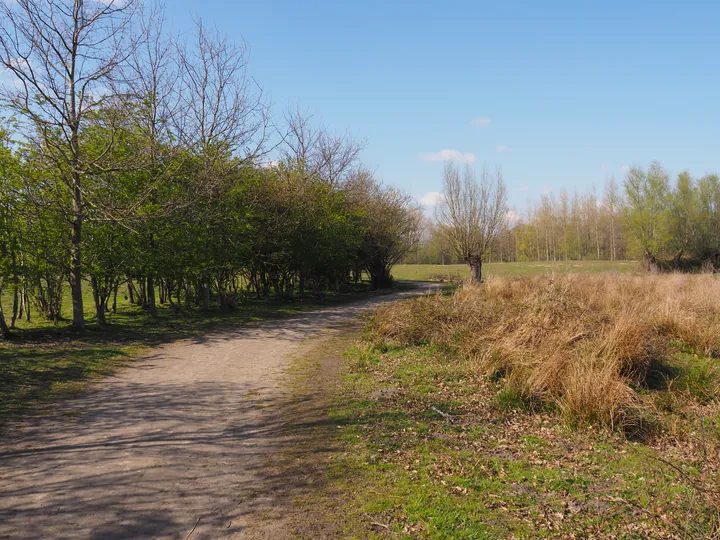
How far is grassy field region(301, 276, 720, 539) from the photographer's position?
4.23 m

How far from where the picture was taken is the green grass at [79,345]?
25.1 feet

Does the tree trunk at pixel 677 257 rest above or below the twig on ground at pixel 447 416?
above

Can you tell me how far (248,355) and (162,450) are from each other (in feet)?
17.6

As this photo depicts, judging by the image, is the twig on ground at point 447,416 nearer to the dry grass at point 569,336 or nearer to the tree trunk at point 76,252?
the dry grass at point 569,336

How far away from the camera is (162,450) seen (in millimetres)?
5441

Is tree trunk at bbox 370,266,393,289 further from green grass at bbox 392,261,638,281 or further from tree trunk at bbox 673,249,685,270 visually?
tree trunk at bbox 673,249,685,270

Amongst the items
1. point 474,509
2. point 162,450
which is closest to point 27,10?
point 162,450

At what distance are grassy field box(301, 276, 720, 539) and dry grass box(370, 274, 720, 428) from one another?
38 mm

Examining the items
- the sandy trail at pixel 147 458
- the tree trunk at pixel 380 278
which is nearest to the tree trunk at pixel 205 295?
the sandy trail at pixel 147 458

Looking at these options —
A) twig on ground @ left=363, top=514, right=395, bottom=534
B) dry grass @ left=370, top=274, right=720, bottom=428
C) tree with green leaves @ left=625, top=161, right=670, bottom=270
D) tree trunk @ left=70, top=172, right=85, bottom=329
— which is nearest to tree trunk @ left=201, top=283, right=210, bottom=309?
tree trunk @ left=70, top=172, right=85, bottom=329

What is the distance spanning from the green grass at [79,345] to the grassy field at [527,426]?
4389 mm

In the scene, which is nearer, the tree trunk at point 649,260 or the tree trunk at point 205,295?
the tree trunk at point 205,295

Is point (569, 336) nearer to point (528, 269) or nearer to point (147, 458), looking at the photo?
point (147, 458)

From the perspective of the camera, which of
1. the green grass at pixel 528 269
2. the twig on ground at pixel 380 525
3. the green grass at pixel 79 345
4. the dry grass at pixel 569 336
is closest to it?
the twig on ground at pixel 380 525
